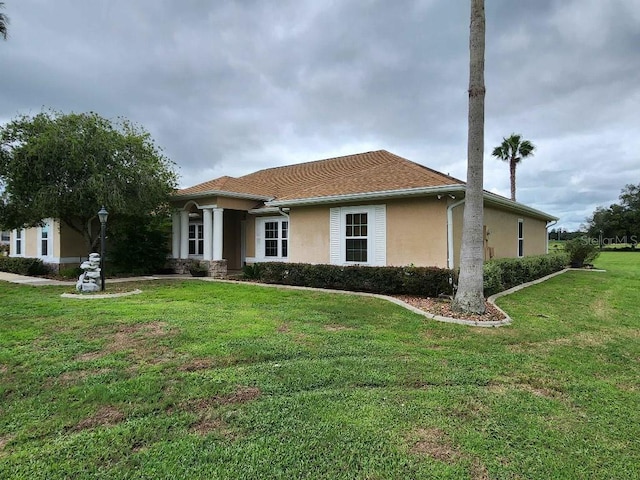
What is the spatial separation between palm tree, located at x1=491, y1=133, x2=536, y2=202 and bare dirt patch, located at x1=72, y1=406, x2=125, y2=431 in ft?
102

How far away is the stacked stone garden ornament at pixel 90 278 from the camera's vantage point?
446 inches

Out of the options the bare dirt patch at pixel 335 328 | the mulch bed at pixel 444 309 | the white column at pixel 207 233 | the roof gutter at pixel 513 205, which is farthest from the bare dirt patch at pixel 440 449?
the white column at pixel 207 233

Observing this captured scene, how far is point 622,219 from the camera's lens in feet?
208

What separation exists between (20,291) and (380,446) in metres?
12.9

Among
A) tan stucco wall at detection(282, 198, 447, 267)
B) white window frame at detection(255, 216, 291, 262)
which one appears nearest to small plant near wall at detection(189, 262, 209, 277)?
white window frame at detection(255, 216, 291, 262)

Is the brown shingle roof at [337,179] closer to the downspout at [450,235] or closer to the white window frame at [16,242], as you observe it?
the downspout at [450,235]

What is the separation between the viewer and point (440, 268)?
33.9ft

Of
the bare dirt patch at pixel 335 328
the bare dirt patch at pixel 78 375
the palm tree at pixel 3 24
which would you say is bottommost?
the bare dirt patch at pixel 78 375

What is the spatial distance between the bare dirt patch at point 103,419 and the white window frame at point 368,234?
371 inches

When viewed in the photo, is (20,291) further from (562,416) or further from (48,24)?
(562,416)

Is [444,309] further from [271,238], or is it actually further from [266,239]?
[266,239]

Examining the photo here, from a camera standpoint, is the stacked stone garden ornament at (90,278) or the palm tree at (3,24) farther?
the palm tree at (3,24)

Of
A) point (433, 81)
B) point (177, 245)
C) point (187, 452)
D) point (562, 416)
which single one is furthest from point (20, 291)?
point (433, 81)

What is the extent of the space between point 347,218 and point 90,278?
844 centimetres
